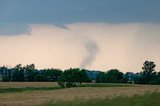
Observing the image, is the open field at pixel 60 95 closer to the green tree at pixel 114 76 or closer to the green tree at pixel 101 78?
the green tree at pixel 114 76

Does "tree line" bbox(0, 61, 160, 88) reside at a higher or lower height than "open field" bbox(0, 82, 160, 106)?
higher

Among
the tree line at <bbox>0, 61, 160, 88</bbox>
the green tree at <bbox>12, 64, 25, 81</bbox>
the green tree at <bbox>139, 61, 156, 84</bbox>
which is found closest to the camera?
the tree line at <bbox>0, 61, 160, 88</bbox>

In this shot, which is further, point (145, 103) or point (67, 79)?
point (67, 79)

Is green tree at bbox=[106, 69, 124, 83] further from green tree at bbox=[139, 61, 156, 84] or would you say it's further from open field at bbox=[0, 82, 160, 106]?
open field at bbox=[0, 82, 160, 106]

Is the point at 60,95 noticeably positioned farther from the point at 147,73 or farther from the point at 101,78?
the point at 147,73

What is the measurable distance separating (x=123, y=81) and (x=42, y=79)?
1323 inches

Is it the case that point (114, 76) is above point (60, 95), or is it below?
above

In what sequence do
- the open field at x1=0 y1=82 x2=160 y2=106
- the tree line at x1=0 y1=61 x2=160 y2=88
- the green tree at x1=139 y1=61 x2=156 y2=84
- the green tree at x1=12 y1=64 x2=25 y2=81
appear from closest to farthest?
the open field at x1=0 y1=82 x2=160 y2=106 < the tree line at x1=0 y1=61 x2=160 y2=88 < the green tree at x1=139 y1=61 x2=156 y2=84 < the green tree at x1=12 y1=64 x2=25 y2=81

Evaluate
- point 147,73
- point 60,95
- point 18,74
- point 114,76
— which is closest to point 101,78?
point 114,76

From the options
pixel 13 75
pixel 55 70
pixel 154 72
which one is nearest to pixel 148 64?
pixel 154 72

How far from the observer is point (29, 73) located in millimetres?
175250

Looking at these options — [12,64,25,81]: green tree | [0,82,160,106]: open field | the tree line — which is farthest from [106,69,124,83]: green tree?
[0,82,160,106]: open field

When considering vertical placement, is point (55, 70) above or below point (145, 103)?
above

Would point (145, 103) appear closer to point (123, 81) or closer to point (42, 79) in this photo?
point (123, 81)
